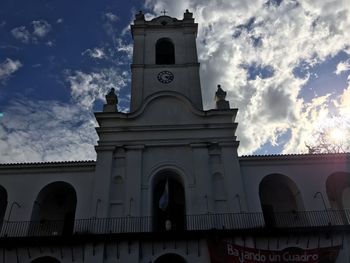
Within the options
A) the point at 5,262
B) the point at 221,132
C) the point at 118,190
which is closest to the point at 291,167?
the point at 221,132

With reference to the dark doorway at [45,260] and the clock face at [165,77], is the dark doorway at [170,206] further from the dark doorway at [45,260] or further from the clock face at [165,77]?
the clock face at [165,77]

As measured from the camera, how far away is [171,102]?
20.3 metres

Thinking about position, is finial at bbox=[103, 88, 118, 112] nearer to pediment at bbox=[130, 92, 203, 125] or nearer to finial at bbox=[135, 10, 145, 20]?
pediment at bbox=[130, 92, 203, 125]

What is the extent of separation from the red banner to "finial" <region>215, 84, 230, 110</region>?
8507 mm

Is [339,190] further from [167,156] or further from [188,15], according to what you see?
[188,15]

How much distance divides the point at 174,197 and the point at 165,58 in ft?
35.3

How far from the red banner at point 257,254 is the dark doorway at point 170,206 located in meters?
3.15

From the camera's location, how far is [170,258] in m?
15.8

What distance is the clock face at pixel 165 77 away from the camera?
22256 millimetres

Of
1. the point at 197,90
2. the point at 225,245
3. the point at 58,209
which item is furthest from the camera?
the point at 197,90

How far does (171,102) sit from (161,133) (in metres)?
2.29

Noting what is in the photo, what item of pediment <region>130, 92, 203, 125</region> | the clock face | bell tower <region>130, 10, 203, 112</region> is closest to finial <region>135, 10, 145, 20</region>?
bell tower <region>130, 10, 203, 112</region>

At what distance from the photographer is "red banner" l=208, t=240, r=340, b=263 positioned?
47.1 feet

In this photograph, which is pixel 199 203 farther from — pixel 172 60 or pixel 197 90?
pixel 172 60
